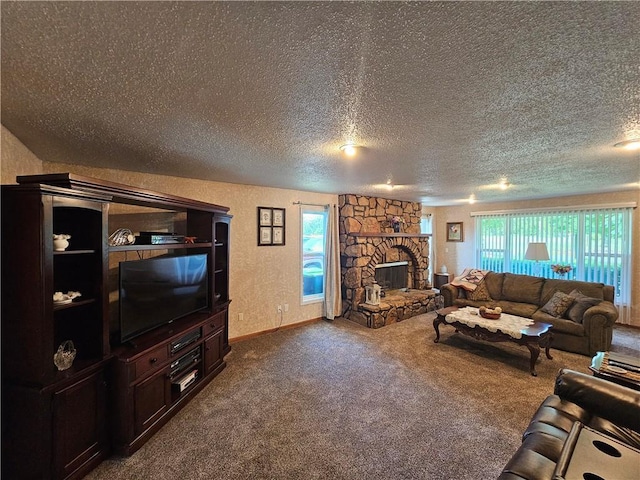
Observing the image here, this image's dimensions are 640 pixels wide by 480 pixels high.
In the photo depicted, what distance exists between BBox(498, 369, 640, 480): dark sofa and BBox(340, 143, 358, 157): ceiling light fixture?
7.02 ft

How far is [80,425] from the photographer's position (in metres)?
1.78

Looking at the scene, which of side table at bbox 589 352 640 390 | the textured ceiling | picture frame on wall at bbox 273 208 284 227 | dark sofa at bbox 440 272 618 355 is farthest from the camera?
picture frame on wall at bbox 273 208 284 227

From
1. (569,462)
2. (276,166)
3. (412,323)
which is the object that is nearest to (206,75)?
(276,166)

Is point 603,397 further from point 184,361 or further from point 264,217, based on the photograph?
point 264,217

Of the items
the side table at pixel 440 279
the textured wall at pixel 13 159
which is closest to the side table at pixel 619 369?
the textured wall at pixel 13 159

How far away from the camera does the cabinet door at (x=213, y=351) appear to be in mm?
2871

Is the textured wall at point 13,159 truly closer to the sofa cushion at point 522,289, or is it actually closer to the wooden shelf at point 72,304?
the wooden shelf at point 72,304

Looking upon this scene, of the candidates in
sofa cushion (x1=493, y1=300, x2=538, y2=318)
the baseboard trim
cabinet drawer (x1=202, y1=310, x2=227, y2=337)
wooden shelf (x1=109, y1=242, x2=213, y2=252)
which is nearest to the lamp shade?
sofa cushion (x1=493, y1=300, x2=538, y2=318)

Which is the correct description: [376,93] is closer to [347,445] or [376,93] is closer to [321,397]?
[347,445]

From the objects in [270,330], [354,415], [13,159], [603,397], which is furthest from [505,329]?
[13,159]

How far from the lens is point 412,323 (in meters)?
4.86

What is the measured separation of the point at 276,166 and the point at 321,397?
2.35 meters

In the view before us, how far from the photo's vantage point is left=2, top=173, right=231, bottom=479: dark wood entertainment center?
5.23ft

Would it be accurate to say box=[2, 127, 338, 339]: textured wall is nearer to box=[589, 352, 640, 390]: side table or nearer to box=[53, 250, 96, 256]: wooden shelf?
box=[53, 250, 96, 256]: wooden shelf
